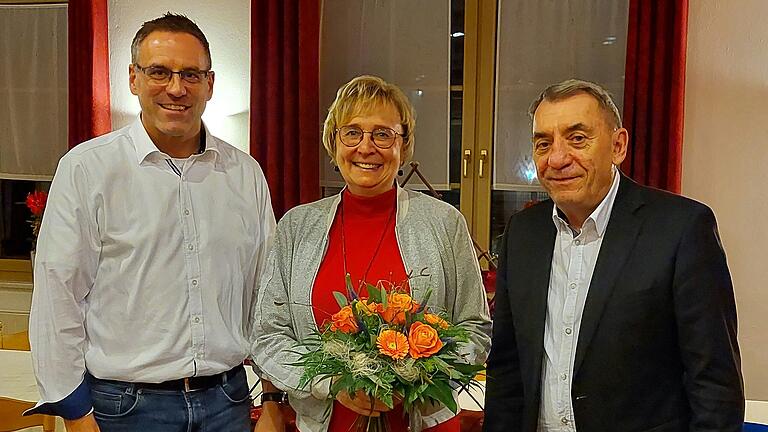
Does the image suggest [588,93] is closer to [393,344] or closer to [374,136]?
[374,136]

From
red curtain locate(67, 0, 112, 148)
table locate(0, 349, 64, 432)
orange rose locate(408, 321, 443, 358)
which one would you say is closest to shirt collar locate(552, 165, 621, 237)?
orange rose locate(408, 321, 443, 358)

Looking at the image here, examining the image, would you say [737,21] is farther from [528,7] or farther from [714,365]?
[714,365]

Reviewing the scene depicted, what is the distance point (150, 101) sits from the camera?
2010mm

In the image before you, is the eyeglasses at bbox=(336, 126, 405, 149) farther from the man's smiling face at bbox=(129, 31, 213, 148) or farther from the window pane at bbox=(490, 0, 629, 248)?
the window pane at bbox=(490, 0, 629, 248)

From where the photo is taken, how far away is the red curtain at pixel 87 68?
495 centimetres

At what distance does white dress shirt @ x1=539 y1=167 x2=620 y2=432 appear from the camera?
1816 millimetres

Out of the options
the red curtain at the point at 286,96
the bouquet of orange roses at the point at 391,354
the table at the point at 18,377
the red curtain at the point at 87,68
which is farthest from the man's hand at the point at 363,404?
the red curtain at the point at 87,68

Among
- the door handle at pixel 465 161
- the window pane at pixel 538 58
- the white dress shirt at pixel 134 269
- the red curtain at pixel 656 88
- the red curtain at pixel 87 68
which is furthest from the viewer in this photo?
the red curtain at pixel 87 68

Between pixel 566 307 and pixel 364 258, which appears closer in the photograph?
pixel 566 307

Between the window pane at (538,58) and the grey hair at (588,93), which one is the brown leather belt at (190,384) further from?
the window pane at (538,58)

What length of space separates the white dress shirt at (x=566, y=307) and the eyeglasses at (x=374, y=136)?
0.48m

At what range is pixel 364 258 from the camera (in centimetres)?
205

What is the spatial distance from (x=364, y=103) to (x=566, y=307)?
0.71 metres

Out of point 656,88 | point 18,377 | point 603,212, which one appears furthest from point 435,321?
point 656,88
